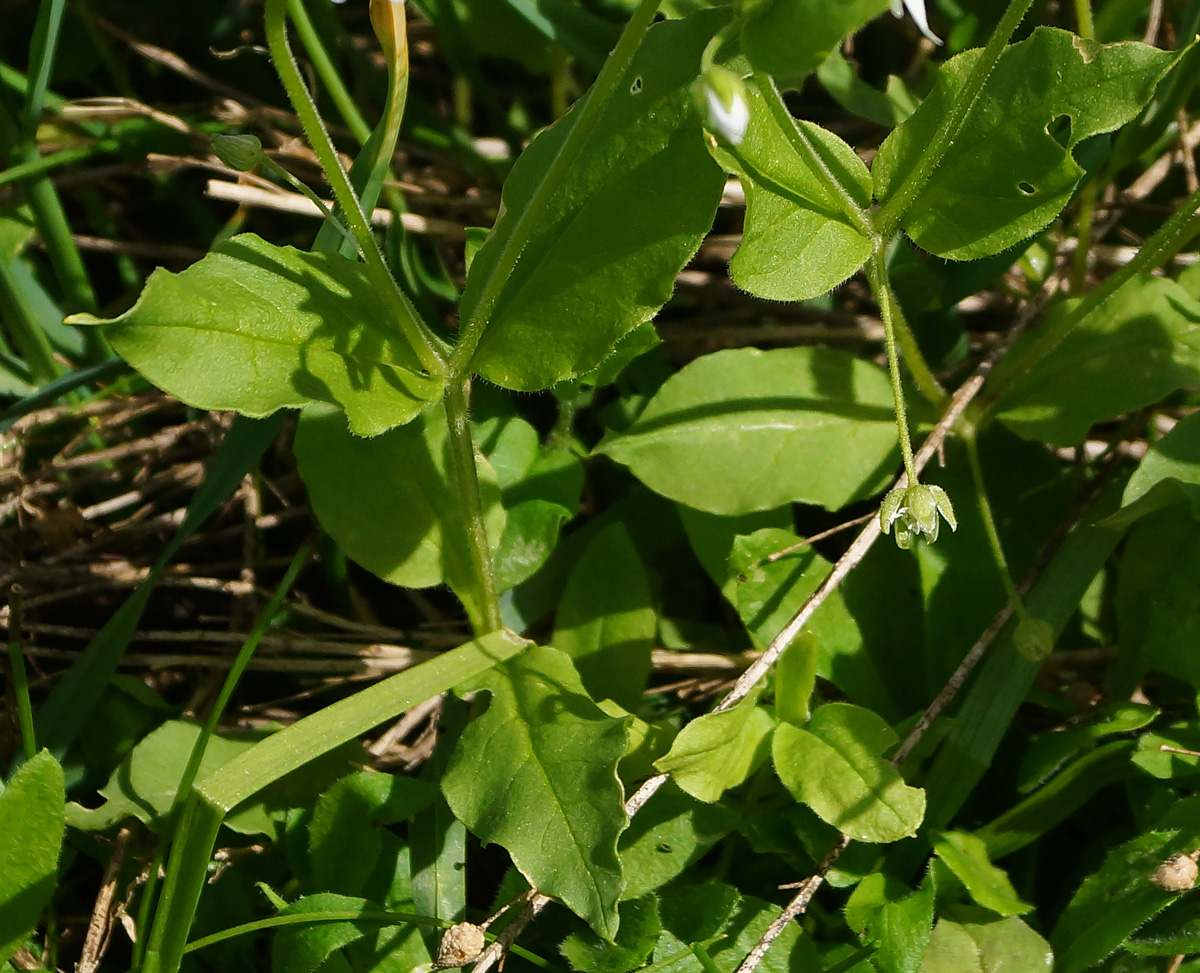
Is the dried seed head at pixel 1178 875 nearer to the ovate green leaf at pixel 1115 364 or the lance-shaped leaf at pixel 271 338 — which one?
the ovate green leaf at pixel 1115 364

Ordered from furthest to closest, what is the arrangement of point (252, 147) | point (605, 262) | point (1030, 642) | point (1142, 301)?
point (1142, 301) → point (1030, 642) → point (605, 262) → point (252, 147)

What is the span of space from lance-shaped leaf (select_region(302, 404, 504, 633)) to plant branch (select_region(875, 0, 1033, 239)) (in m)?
0.75

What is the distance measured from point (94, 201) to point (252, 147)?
4.17 ft

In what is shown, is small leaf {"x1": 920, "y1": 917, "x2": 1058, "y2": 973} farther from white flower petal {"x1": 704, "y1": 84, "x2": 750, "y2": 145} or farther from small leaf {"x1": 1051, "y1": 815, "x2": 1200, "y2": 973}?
white flower petal {"x1": 704, "y1": 84, "x2": 750, "y2": 145}

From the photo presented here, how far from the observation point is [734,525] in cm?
200

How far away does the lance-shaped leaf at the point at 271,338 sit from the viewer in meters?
1.42

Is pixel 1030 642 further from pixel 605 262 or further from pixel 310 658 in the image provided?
pixel 310 658

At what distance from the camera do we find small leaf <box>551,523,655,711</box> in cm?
194

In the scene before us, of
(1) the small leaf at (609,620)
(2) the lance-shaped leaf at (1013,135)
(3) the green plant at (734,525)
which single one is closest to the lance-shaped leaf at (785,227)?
(3) the green plant at (734,525)

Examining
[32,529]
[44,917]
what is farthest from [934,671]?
[32,529]

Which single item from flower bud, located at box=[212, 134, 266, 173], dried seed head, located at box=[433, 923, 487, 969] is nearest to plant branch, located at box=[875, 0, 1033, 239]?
flower bud, located at box=[212, 134, 266, 173]

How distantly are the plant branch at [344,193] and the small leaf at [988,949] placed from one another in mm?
1074

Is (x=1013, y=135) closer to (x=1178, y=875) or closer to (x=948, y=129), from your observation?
(x=948, y=129)

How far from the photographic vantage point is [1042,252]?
88.6 inches
